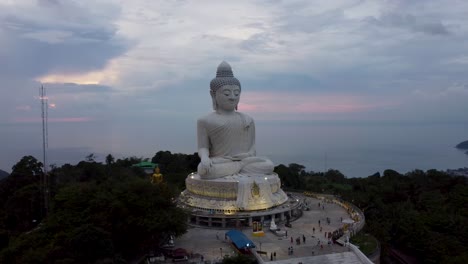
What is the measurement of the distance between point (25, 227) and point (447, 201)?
3034 centimetres

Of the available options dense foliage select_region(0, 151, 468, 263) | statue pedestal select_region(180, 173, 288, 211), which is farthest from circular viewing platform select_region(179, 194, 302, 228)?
dense foliage select_region(0, 151, 468, 263)

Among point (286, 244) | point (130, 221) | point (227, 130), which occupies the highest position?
point (227, 130)

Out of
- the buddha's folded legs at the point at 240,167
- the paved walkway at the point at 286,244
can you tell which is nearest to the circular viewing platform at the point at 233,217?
the paved walkway at the point at 286,244

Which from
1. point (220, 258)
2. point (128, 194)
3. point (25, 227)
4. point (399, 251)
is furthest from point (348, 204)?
point (25, 227)

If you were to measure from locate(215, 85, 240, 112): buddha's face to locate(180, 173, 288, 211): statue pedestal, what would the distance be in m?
5.12

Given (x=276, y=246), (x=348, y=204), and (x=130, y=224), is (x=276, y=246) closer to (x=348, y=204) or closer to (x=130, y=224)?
(x=130, y=224)

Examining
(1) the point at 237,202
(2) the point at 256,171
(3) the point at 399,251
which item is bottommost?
(3) the point at 399,251

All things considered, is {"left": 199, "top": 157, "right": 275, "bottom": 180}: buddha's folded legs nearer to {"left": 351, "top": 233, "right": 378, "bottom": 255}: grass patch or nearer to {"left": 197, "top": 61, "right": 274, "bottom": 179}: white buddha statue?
{"left": 197, "top": 61, "right": 274, "bottom": 179}: white buddha statue

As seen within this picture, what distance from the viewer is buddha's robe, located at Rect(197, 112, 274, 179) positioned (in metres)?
27.9

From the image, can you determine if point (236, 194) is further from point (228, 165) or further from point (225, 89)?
point (225, 89)

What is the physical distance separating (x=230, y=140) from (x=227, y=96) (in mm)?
3099

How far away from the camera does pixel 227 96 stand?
93.6 feet

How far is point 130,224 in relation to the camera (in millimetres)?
19250

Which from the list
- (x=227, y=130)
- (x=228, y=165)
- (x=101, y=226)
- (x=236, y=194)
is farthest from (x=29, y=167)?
(x=236, y=194)
